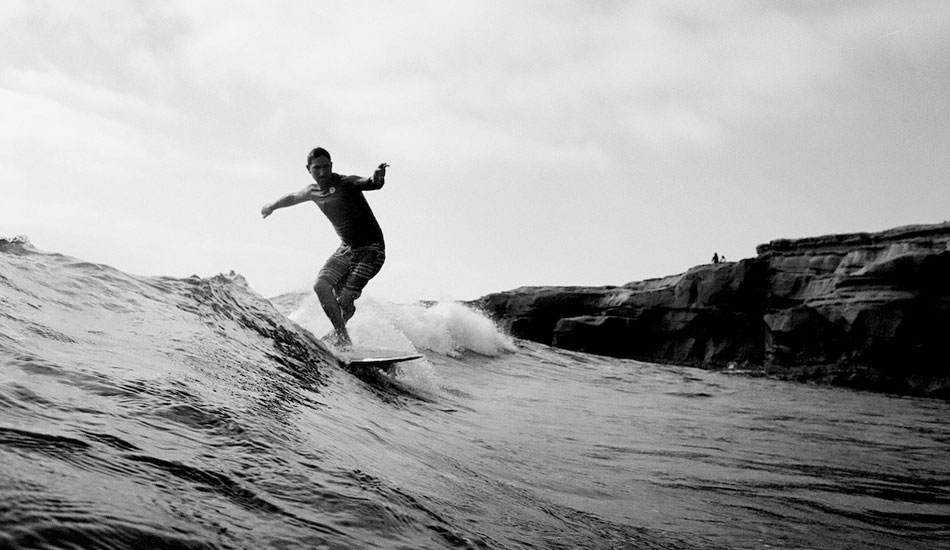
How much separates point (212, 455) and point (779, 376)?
23.9 m

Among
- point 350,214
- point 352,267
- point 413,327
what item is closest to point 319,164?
point 350,214

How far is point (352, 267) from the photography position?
7.68 metres

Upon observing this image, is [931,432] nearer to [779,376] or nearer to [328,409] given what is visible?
[328,409]

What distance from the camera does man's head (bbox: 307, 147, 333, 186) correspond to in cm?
735

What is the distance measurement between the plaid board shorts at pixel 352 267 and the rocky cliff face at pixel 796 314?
19.8 metres

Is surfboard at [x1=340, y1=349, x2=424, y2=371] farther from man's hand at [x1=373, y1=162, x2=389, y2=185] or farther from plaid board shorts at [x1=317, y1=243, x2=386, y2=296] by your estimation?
man's hand at [x1=373, y1=162, x2=389, y2=185]

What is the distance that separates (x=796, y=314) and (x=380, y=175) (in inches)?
827

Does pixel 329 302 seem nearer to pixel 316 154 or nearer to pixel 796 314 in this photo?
pixel 316 154

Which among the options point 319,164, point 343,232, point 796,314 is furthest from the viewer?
point 796,314

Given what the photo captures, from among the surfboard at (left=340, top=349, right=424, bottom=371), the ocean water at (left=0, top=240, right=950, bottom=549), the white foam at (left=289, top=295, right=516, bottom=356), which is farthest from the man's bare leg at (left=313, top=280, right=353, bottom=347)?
the white foam at (left=289, top=295, right=516, bottom=356)

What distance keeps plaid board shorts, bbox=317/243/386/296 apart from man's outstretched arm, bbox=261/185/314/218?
70 cm

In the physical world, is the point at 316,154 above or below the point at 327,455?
above

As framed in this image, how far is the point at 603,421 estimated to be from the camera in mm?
7059

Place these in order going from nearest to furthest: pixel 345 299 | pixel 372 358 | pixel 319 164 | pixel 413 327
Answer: pixel 372 358
pixel 319 164
pixel 345 299
pixel 413 327
